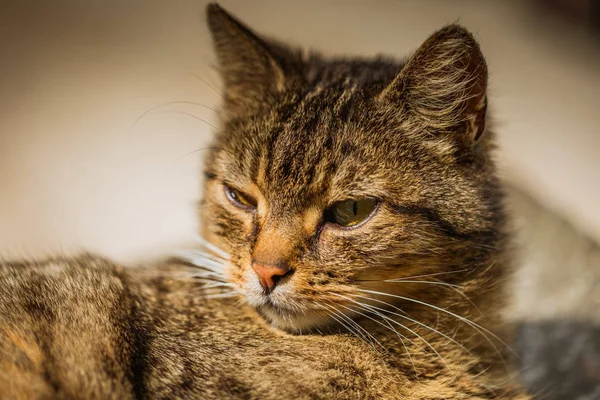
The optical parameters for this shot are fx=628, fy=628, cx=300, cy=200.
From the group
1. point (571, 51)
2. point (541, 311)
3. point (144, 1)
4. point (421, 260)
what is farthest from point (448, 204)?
point (144, 1)

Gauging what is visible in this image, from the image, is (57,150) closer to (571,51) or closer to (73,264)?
(73,264)

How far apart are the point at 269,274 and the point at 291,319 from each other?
0.12 m

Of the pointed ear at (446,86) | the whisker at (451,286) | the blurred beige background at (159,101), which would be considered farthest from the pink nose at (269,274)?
the blurred beige background at (159,101)

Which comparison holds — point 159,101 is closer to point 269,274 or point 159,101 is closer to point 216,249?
point 216,249

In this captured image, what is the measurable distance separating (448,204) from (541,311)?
35.8 inches

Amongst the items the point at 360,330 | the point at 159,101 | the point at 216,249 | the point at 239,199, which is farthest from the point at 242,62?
the point at 159,101

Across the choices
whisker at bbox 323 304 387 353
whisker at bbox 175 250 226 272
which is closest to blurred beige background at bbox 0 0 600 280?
whisker at bbox 175 250 226 272

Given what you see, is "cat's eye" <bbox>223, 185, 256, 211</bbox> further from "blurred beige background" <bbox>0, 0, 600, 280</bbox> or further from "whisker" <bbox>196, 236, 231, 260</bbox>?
"blurred beige background" <bbox>0, 0, 600, 280</bbox>

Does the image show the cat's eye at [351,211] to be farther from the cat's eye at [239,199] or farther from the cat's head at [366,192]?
the cat's eye at [239,199]

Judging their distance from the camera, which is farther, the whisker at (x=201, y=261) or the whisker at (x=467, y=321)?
the whisker at (x=201, y=261)

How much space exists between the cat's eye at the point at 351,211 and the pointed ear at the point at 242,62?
338 mm

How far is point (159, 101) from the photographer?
2840mm

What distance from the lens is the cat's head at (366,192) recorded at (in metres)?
1.17

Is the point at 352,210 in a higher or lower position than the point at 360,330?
higher
